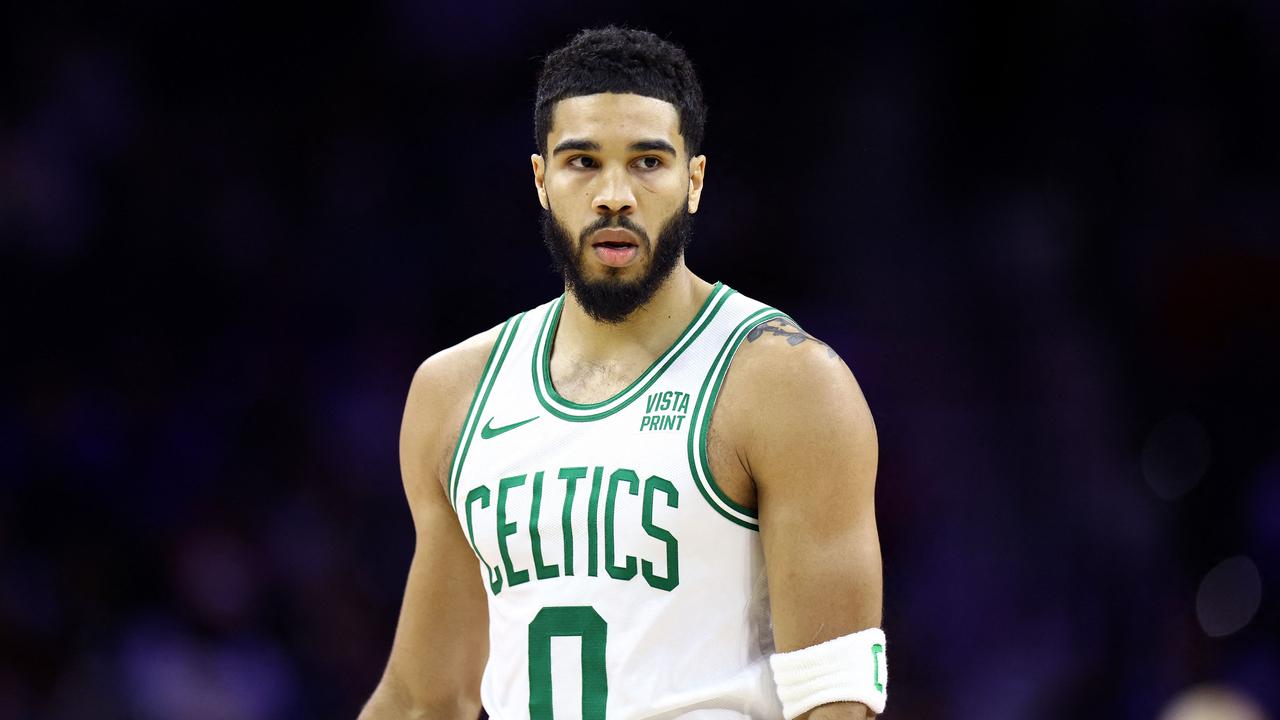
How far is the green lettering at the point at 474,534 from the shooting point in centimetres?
306

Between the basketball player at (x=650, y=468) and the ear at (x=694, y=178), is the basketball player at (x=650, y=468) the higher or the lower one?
the lower one

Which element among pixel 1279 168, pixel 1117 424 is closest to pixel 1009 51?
pixel 1279 168

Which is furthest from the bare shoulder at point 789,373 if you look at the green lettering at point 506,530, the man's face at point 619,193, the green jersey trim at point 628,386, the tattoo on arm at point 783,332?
the green lettering at point 506,530

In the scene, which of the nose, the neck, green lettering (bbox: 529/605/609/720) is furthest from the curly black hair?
green lettering (bbox: 529/605/609/720)

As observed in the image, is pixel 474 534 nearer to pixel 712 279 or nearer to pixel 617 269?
pixel 617 269

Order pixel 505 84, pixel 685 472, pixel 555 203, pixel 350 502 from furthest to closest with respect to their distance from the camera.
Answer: pixel 505 84 < pixel 350 502 < pixel 555 203 < pixel 685 472

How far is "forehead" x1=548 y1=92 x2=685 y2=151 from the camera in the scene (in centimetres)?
297

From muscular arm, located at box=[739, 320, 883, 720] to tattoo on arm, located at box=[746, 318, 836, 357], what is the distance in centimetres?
7

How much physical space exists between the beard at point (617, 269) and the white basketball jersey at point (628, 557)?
0.44 ft

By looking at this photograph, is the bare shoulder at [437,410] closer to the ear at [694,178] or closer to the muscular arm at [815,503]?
the ear at [694,178]

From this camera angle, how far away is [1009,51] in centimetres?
716

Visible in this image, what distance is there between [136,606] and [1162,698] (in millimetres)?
4397

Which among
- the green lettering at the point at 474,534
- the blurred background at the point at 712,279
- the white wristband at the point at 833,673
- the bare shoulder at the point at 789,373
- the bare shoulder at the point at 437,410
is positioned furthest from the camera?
the blurred background at the point at 712,279

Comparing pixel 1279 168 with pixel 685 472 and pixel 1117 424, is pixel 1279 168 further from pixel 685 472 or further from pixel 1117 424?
pixel 685 472
